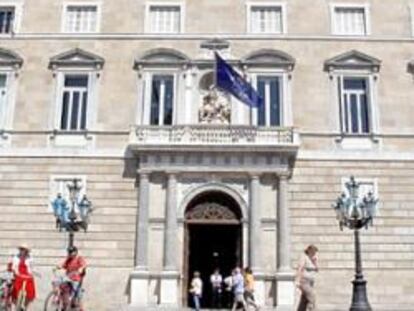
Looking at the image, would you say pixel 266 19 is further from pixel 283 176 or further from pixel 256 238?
pixel 256 238

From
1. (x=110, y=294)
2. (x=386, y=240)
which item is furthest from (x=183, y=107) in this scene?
(x=386, y=240)

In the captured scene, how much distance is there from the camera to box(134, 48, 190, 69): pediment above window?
28.4m

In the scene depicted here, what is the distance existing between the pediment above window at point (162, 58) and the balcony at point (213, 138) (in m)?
3.23

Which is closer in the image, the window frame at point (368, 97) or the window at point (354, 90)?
the window frame at point (368, 97)

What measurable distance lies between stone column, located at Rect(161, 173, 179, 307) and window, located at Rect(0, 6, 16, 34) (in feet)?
34.5

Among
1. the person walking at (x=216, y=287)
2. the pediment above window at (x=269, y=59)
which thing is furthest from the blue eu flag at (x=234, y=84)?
the person walking at (x=216, y=287)

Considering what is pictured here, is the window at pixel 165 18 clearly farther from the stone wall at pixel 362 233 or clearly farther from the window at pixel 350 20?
the stone wall at pixel 362 233

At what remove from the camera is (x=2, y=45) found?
2902cm

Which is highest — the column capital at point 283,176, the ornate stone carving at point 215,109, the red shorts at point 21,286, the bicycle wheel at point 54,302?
the ornate stone carving at point 215,109

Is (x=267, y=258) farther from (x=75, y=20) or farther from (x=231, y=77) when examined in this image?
(x=75, y=20)

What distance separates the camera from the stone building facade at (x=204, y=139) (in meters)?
26.0

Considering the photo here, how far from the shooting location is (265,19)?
96.9 ft

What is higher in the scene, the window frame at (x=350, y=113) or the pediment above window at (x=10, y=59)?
the pediment above window at (x=10, y=59)

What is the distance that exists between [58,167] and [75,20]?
7129 mm
